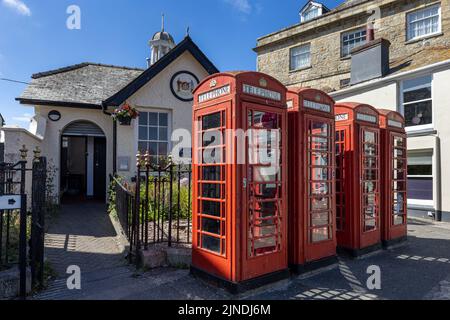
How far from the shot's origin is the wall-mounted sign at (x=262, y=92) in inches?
167

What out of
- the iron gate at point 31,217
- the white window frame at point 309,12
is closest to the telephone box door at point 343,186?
the iron gate at point 31,217

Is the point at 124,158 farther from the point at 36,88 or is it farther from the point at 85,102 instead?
the point at 36,88

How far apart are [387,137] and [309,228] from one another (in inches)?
125

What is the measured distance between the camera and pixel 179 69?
1176cm

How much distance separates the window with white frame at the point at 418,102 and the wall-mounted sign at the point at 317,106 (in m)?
7.97

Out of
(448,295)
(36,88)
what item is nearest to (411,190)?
(448,295)

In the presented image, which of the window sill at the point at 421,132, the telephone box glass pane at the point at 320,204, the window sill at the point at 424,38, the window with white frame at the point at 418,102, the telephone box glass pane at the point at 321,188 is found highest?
the window sill at the point at 424,38

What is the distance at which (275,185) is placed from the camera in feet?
15.2

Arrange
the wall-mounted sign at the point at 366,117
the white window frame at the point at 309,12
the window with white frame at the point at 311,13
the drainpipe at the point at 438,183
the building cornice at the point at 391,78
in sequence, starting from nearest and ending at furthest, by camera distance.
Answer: the wall-mounted sign at the point at 366,117 → the building cornice at the point at 391,78 → the drainpipe at the point at 438,183 → the white window frame at the point at 309,12 → the window with white frame at the point at 311,13

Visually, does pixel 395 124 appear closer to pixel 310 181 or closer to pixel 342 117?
pixel 342 117

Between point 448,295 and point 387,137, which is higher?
point 387,137

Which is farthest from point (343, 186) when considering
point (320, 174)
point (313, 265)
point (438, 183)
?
point (438, 183)

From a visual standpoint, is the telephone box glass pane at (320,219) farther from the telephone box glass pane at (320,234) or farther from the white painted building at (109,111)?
the white painted building at (109,111)
